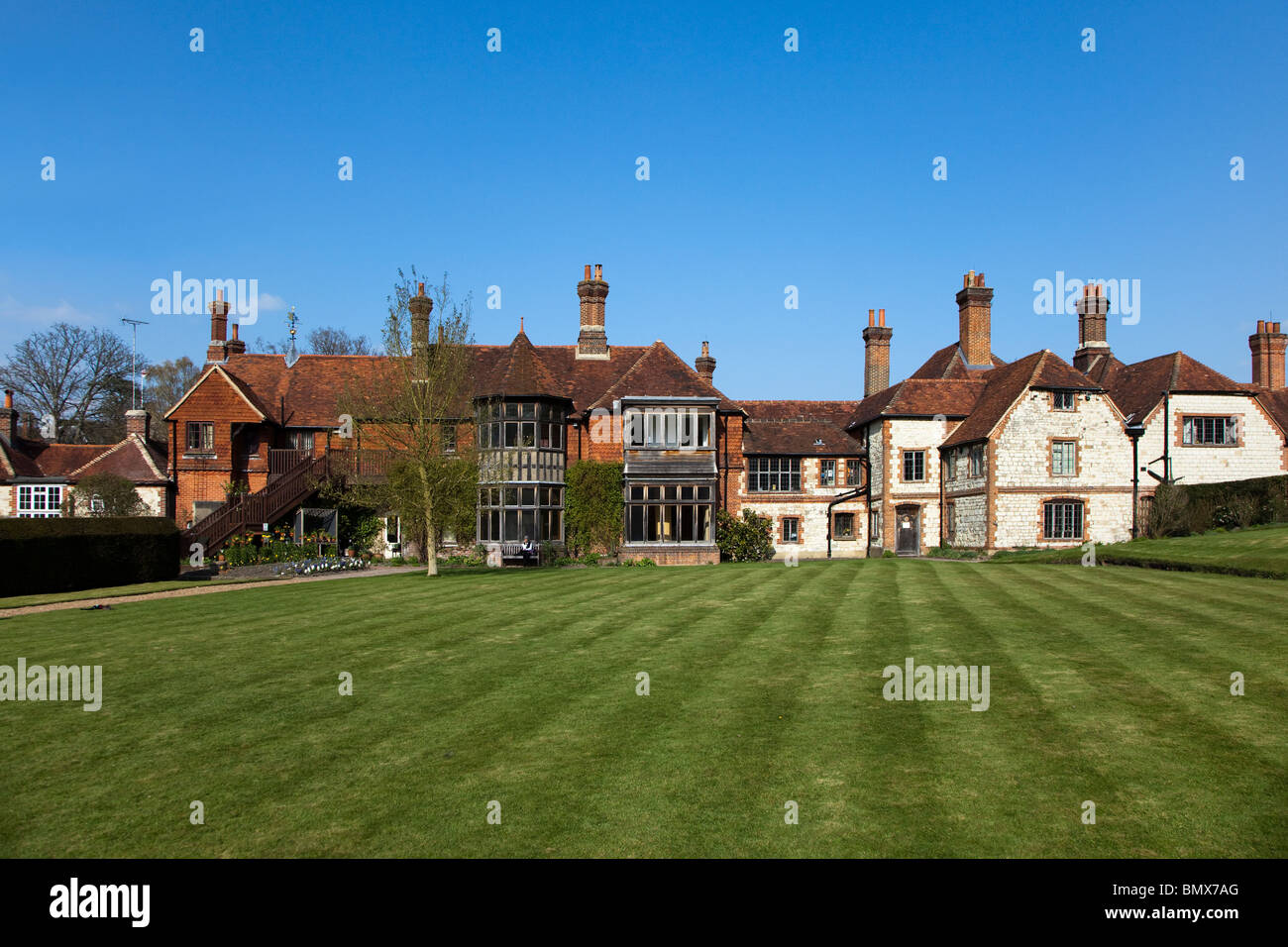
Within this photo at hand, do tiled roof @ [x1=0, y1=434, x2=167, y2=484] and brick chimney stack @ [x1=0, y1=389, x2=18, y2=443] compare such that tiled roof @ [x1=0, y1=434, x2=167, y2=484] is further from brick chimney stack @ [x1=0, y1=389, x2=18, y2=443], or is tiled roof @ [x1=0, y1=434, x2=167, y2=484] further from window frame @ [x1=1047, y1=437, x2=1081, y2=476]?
window frame @ [x1=1047, y1=437, x2=1081, y2=476]

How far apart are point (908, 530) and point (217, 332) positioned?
35.2m

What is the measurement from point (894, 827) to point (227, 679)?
8157 millimetres

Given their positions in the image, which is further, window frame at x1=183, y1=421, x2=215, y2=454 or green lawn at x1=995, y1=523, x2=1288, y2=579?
window frame at x1=183, y1=421, x2=215, y2=454

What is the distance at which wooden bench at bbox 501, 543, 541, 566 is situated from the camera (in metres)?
31.7

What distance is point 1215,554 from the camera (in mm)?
22484

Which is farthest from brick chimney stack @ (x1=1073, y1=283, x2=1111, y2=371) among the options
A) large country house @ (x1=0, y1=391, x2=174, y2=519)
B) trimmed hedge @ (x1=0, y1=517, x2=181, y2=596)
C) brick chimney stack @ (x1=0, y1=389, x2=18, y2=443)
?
brick chimney stack @ (x1=0, y1=389, x2=18, y2=443)

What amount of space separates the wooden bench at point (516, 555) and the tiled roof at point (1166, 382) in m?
27.3

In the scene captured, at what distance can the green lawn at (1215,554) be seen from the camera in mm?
19909

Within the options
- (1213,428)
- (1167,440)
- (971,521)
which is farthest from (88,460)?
(1213,428)

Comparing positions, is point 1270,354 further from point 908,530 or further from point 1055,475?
point 908,530

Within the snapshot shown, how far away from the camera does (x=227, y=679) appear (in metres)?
10.3

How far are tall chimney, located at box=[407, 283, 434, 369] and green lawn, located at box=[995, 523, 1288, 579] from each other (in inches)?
841
